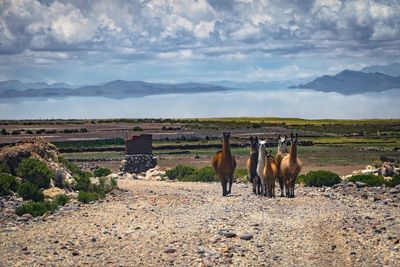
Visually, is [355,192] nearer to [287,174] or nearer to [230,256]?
[287,174]

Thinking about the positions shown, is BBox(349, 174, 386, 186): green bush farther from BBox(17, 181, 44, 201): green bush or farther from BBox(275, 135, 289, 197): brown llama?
BBox(17, 181, 44, 201): green bush

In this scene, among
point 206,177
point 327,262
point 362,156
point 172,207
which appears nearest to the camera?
point 327,262

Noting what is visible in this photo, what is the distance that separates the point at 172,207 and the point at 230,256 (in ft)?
26.9

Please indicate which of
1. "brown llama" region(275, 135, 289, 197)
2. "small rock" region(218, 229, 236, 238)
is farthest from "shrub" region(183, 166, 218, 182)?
"small rock" region(218, 229, 236, 238)

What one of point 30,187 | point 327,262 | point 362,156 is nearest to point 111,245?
point 327,262

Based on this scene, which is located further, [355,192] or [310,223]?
[355,192]

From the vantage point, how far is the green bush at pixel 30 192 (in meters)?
27.0

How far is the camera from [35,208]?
952 inches

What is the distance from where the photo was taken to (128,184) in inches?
1377

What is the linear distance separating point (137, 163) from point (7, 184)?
18413 millimetres

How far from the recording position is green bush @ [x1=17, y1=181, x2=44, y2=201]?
88.5ft

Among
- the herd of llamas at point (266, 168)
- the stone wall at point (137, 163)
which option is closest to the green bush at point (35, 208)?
the herd of llamas at point (266, 168)

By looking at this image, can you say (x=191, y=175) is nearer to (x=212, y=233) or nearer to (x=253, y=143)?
(x=253, y=143)

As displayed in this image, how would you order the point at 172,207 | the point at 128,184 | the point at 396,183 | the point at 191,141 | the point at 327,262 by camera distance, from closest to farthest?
the point at 327,262 → the point at 172,207 → the point at 396,183 → the point at 128,184 → the point at 191,141
